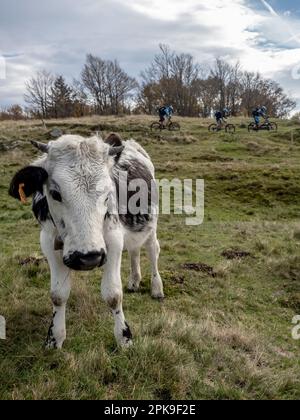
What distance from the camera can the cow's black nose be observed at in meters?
3.12

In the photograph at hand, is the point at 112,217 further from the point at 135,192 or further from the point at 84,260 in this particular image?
the point at 135,192

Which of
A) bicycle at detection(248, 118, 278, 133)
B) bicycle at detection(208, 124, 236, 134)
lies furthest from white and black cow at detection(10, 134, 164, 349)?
bicycle at detection(248, 118, 278, 133)

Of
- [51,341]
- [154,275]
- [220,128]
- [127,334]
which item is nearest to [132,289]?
[154,275]

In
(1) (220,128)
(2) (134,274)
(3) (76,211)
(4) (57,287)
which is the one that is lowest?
(2) (134,274)

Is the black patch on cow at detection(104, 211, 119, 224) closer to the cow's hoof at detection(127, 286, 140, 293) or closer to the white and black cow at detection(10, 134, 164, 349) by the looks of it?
the white and black cow at detection(10, 134, 164, 349)

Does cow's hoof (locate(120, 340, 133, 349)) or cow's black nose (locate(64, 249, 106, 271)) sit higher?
cow's black nose (locate(64, 249, 106, 271))

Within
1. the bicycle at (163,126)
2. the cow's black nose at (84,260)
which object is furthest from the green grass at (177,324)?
the bicycle at (163,126)

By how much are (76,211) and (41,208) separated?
107 centimetres

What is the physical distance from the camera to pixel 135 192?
5281 mm

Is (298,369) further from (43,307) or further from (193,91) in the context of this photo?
(193,91)

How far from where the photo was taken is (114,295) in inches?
158

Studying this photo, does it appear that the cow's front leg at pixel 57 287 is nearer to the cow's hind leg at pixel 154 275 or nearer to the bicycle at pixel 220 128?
the cow's hind leg at pixel 154 275

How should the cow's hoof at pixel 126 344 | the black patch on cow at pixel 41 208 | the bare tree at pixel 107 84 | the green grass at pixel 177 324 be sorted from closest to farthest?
1. the green grass at pixel 177 324
2. the cow's hoof at pixel 126 344
3. the black patch on cow at pixel 41 208
4. the bare tree at pixel 107 84

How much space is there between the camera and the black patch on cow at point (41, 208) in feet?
13.5
